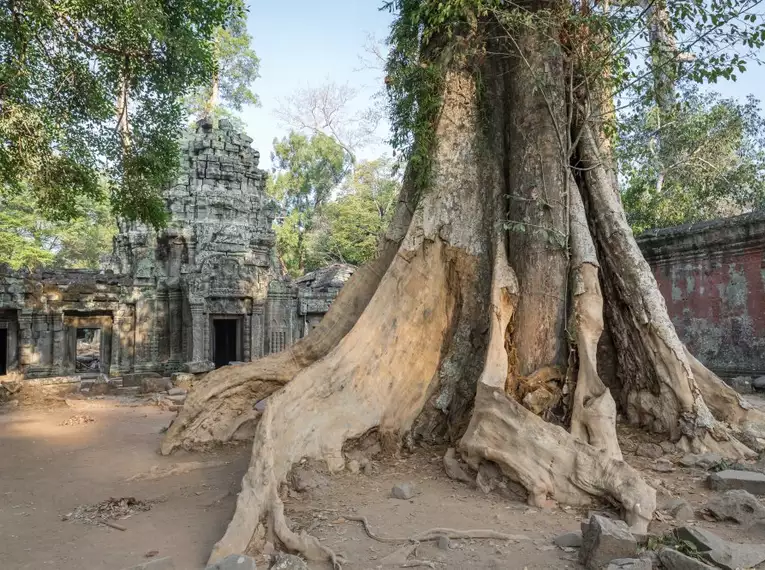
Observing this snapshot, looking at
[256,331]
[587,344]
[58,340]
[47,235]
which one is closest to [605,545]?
[587,344]

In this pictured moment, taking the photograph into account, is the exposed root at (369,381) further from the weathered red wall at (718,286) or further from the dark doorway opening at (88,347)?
the dark doorway opening at (88,347)

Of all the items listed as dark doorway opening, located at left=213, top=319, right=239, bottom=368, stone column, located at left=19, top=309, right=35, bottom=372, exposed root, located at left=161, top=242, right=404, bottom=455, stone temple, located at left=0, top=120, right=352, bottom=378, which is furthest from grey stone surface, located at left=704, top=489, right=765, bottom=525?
dark doorway opening, located at left=213, top=319, right=239, bottom=368

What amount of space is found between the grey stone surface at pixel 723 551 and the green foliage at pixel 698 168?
9.83 meters

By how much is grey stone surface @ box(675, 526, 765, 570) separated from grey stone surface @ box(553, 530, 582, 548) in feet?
1.43

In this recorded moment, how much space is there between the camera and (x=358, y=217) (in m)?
23.2

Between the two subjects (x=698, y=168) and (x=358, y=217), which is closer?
(x=698, y=168)

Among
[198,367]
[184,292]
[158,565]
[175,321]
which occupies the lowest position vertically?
[198,367]

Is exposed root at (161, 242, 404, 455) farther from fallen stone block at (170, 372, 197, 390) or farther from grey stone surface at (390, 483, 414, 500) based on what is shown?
fallen stone block at (170, 372, 197, 390)

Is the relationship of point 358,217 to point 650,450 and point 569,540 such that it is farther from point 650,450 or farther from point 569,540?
point 569,540

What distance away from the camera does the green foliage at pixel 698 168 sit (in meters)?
11.1

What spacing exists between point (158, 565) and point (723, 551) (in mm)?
2440

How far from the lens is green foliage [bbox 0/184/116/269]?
679 inches

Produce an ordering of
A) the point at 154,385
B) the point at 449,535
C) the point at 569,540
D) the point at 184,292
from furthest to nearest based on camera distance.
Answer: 1. the point at 184,292
2. the point at 154,385
3. the point at 449,535
4. the point at 569,540

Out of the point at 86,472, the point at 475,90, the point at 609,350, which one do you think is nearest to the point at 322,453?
the point at 86,472
